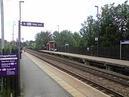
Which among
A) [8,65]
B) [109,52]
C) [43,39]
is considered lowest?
[109,52]

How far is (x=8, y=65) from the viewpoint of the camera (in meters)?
13.4

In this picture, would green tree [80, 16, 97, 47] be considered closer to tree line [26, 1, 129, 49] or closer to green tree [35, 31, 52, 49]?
tree line [26, 1, 129, 49]

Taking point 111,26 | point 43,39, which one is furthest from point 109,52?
point 43,39

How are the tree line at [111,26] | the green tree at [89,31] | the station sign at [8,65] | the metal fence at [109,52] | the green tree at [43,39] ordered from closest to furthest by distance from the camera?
the station sign at [8,65] < the metal fence at [109,52] < the tree line at [111,26] < the green tree at [89,31] < the green tree at [43,39]

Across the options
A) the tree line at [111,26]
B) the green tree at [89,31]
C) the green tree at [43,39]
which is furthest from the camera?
the green tree at [43,39]

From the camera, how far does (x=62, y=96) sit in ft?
48.4

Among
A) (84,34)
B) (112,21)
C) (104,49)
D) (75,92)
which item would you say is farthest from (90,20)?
(75,92)

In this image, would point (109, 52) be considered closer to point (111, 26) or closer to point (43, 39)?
point (111, 26)

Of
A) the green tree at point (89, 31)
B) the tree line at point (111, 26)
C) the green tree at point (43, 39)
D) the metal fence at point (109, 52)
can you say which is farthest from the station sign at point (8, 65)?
the green tree at point (43, 39)

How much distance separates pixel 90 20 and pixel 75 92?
49.6 meters

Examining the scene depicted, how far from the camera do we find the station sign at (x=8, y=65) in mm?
13242

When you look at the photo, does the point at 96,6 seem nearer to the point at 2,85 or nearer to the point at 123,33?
the point at 123,33

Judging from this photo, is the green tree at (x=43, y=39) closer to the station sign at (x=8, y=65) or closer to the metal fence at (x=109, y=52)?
the metal fence at (x=109, y=52)

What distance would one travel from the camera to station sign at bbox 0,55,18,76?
13242 millimetres
